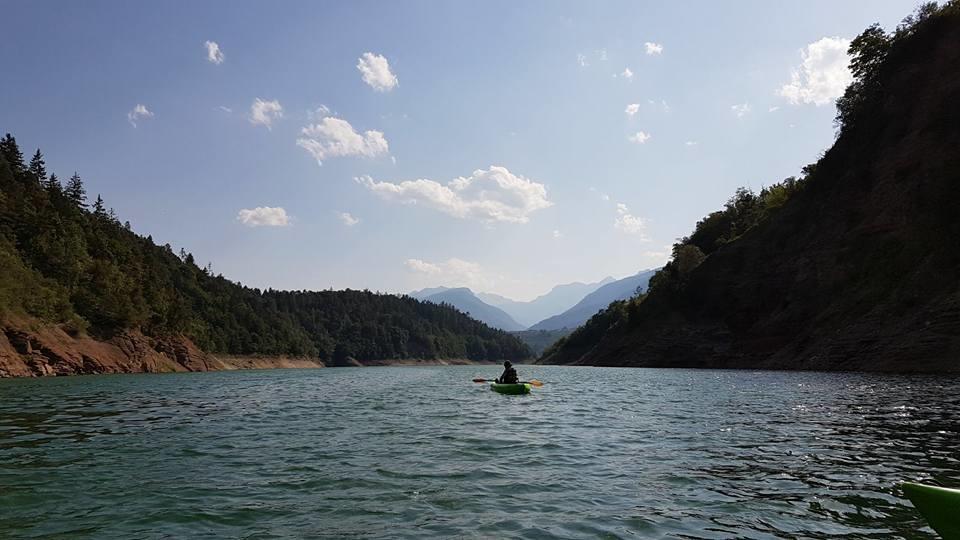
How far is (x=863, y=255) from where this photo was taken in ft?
222

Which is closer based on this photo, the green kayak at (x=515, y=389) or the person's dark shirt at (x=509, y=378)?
the green kayak at (x=515, y=389)

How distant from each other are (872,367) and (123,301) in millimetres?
116496

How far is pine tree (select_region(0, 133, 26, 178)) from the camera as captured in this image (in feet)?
394

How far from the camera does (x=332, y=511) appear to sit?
37.3 ft

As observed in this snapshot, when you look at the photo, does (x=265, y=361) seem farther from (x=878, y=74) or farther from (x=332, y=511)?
(x=332, y=511)

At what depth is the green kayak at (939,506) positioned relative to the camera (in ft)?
21.3

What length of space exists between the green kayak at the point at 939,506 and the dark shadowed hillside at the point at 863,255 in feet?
170

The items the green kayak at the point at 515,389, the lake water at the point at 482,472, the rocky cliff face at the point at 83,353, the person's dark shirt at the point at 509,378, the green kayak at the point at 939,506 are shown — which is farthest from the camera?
the rocky cliff face at the point at 83,353

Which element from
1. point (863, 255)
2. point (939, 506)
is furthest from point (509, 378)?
point (863, 255)

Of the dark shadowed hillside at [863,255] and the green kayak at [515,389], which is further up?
the dark shadowed hillside at [863,255]

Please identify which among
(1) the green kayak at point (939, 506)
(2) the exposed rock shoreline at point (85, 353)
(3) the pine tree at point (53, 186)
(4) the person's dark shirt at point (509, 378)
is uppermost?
(3) the pine tree at point (53, 186)

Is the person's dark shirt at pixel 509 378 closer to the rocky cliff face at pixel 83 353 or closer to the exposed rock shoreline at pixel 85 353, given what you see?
the exposed rock shoreline at pixel 85 353

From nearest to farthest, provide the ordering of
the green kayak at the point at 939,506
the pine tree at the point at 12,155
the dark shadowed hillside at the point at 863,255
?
the green kayak at the point at 939,506, the dark shadowed hillside at the point at 863,255, the pine tree at the point at 12,155

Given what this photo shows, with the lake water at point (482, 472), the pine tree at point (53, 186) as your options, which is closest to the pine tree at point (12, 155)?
the pine tree at point (53, 186)
